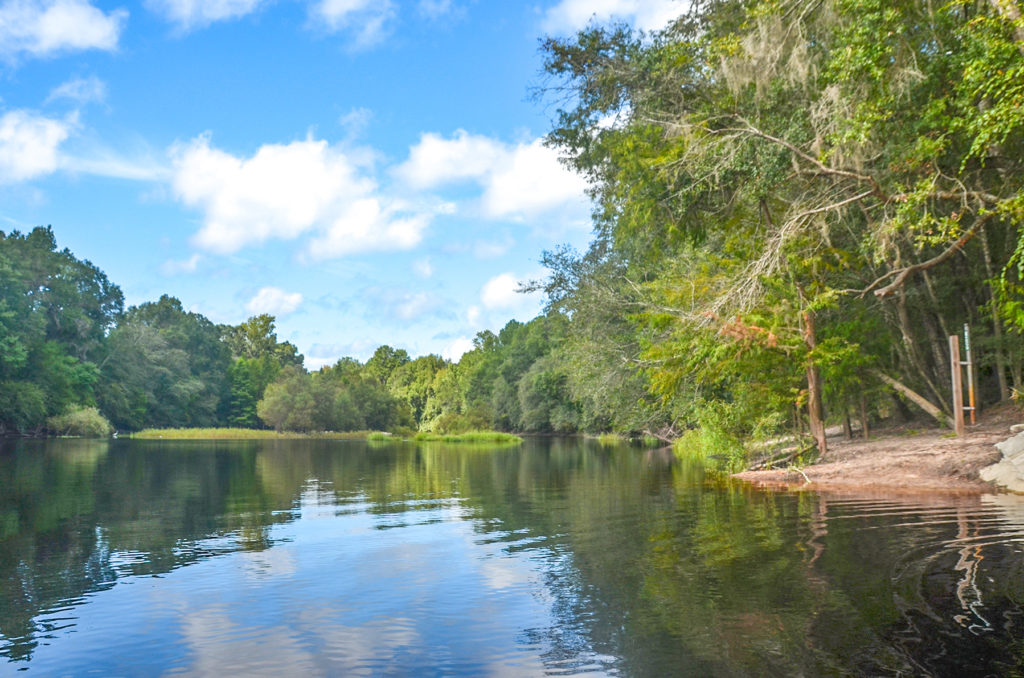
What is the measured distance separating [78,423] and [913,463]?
2794 inches

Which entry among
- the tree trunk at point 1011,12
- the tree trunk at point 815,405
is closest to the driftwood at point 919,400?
the tree trunk at point 815,405

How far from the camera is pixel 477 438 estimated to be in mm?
73500

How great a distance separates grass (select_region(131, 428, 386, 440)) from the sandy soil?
69.2 meters

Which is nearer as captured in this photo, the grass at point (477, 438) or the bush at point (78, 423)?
the bush at point (78, 423)

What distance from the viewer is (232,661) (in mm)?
5969

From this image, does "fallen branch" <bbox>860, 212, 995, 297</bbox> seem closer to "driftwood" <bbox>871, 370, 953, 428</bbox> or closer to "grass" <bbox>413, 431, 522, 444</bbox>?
"driftwood" <bbox>871, 370, 953, 428</bbox>

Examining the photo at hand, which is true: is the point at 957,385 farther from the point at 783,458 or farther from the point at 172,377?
the point at 172,377

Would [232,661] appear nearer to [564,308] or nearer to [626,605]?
[626,605]

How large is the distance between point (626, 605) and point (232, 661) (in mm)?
3558

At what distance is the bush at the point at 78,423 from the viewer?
67938 millimetres

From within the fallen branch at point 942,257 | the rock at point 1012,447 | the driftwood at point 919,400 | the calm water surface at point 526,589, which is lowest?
the calm water surface at point 526,589

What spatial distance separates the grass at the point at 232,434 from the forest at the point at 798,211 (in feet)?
183

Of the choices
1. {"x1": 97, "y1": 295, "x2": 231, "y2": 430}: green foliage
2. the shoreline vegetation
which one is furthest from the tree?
{"x1": 97, "y1": 295, "x2": 231, "y2": 430}: green foliage

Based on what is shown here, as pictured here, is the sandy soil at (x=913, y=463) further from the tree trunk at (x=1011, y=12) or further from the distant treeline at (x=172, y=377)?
the distant treeline at (x=172, y=377)
